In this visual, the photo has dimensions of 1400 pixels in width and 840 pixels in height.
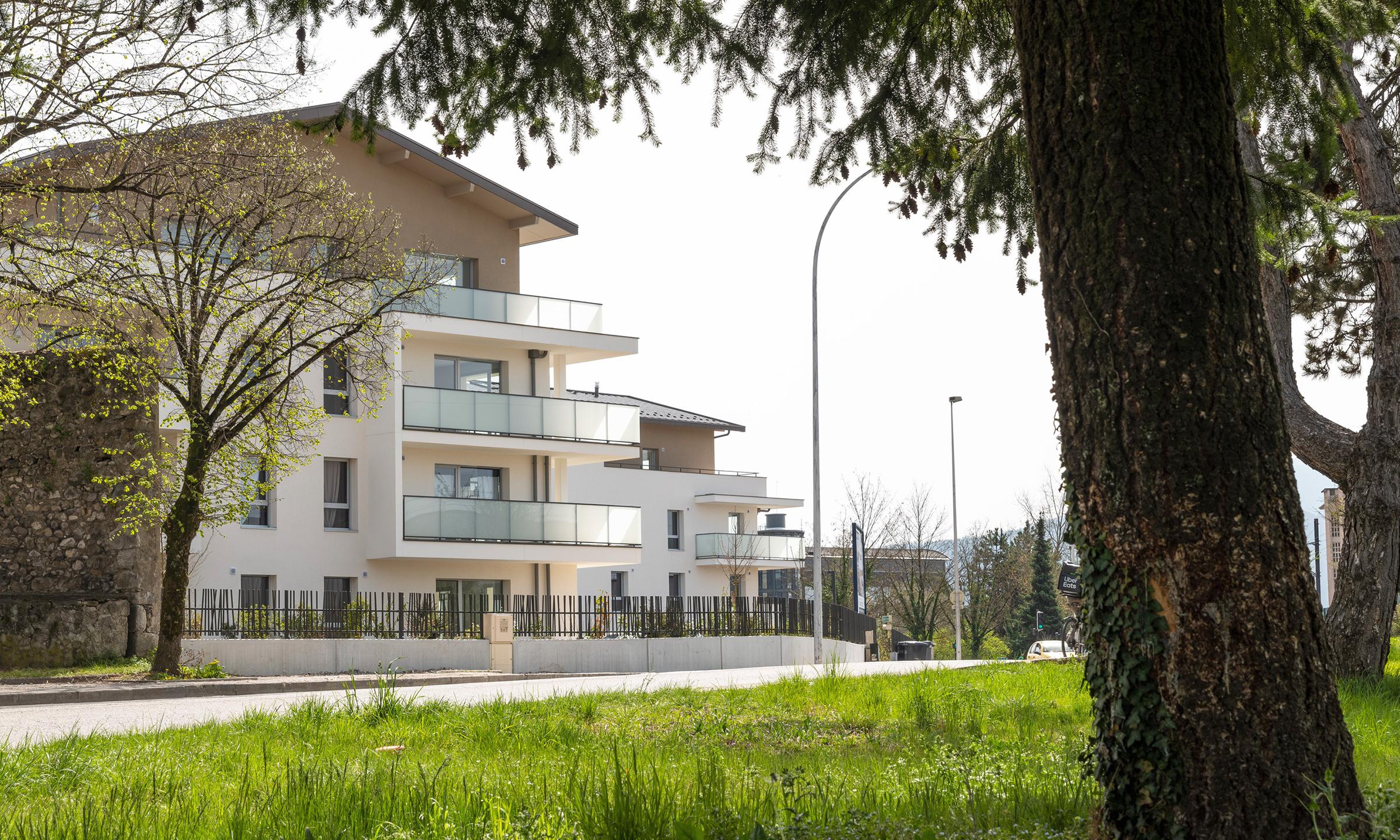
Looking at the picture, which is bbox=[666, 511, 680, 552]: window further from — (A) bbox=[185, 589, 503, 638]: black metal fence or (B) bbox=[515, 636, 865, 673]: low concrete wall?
(A) bbox=[185, 589, 503, 638]: black metal fence

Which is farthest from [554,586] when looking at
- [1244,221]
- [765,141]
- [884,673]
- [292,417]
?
[1244,221]

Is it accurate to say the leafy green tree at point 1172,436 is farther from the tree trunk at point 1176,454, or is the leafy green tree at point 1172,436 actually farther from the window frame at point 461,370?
the window frame at point 461,370

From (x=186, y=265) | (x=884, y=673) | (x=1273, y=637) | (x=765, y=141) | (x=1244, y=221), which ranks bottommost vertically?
(x=884, y=673)

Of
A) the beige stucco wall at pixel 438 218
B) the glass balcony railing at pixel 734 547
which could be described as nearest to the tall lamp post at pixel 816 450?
the beige stucco wall at pixel 438 218

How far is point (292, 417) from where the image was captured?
20.3 metres

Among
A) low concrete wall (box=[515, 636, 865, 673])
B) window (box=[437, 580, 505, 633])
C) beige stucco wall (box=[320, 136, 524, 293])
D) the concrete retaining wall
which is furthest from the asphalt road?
beige stucco wall (box=[320, 136, 524, 293])

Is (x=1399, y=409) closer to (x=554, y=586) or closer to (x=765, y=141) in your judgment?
(x=765, y=141)

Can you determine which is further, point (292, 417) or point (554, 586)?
point (554, 586)

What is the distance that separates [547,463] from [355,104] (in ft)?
83.5

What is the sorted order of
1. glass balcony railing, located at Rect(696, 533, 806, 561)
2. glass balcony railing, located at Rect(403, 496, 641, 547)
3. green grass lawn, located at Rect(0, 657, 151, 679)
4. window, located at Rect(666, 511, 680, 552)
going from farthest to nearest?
window, located at Rect(666, 511, 680, 552) → glass balcony railing, located at Rect(696, 533, 806, 561) → glass balcony railing, located at Rect(403, 496, 641, 547) → green grass lawn, located at Rect(0, 657, 151, 679)

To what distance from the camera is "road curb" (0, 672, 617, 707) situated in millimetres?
15156

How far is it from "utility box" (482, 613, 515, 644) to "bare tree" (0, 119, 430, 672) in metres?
5.50

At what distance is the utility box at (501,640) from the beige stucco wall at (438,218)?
10074 mm

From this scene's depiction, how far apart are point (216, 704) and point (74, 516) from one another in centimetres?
885
